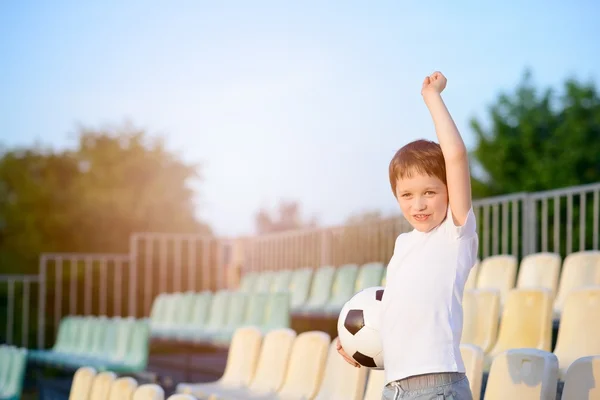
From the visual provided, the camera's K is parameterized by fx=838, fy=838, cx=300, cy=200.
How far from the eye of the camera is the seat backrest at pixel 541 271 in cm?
514

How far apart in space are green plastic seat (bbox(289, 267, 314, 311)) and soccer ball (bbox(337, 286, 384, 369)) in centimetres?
600

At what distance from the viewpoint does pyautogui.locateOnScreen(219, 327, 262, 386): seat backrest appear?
4736 mm

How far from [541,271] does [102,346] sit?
5.31 metres

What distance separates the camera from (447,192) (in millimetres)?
2061

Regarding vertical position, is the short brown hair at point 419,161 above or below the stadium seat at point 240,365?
above

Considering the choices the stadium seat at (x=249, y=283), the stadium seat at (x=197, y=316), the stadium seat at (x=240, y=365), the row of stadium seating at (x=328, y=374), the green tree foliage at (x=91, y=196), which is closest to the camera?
the row of stadium seating at (x=328, y=374)

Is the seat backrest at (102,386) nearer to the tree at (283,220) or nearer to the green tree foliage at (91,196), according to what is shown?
the green tree foliage at (91,196)

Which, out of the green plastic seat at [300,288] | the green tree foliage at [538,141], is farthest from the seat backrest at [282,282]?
the green tree foliage at [538,141]

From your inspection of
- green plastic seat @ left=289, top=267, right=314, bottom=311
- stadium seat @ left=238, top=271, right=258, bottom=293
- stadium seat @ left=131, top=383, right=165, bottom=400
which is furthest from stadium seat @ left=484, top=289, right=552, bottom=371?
stadium seat @ left=238, top=271, right=258, bottom=293

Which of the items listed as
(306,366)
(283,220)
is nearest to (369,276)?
(306,366)

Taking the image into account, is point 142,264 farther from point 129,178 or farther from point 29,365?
point 129,178

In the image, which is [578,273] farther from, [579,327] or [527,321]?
[579,327]

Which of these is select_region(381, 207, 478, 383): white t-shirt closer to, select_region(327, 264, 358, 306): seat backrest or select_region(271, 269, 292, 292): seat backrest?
select_region(327, 264, 358, 306): seat backrest

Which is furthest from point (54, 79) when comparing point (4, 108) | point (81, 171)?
point (81, 171)
